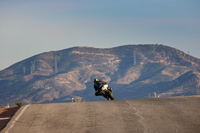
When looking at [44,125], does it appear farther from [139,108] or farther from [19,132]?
[139,108]

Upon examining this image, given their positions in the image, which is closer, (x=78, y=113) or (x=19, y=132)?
(x=19, y=132)

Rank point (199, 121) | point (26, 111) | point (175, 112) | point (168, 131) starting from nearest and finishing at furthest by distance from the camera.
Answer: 1. point (168, 131)
2. point (199, 121)
3. point (175, 112)
4. point (26, 111)

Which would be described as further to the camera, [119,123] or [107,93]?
[107,93]

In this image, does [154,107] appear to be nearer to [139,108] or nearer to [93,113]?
[139,108]

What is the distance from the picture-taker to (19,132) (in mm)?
16516

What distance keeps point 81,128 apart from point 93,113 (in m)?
2.44

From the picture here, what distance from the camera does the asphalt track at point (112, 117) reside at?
16.5m

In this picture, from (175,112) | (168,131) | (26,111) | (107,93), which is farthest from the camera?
(107,93)

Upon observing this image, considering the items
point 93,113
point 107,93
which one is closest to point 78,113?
point 93,113

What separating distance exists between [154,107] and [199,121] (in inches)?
131

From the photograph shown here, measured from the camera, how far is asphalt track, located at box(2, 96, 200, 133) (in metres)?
16.5

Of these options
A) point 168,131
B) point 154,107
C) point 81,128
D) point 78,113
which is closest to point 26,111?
point 78,113

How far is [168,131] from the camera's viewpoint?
51.8ft

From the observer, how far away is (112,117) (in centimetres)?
1825
